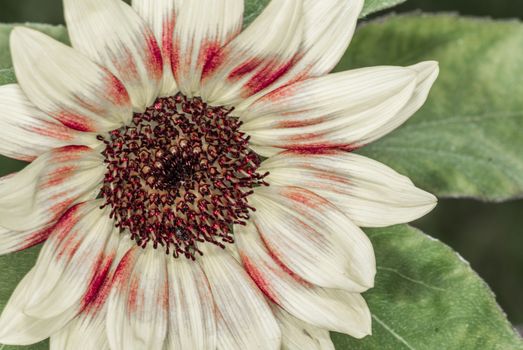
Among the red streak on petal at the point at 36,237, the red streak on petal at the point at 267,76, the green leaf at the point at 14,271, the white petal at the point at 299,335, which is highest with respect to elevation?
the red streak on petal at the point at 267,76

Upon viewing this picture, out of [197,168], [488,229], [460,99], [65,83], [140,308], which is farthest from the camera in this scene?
[488,229]

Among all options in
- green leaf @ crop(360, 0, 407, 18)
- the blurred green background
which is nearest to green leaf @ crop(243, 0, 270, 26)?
green leaf @ crop(360, 0, 407, 18)

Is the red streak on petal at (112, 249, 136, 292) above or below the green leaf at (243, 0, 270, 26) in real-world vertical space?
below

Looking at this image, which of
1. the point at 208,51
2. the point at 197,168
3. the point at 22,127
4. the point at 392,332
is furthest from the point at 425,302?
the point at 22,127

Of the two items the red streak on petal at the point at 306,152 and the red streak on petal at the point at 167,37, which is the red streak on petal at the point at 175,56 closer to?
the red streak on petal at the point at 167,37

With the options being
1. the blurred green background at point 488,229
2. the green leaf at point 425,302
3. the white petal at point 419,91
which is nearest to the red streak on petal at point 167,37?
the white petal at point 419,91

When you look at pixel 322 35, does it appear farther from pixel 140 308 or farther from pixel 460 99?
pixel 460 99

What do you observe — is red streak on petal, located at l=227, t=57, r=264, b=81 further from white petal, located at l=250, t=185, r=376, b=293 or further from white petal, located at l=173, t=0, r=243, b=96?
white petal, located at l=250, t=185, r=376, b=293
